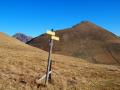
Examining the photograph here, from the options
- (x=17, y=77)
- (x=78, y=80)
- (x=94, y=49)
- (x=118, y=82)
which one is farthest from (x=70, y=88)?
(x=94, y=49)

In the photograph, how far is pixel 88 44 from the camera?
160500mm

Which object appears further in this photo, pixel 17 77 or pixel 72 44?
pixel 72 44

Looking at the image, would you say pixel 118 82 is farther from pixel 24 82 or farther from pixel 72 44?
pixel 72 44

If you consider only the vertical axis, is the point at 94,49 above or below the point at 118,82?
above

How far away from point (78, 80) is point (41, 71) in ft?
12.4

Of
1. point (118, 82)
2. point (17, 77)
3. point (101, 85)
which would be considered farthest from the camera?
point (118, 82)

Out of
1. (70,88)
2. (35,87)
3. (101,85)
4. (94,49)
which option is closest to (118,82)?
(101,85)

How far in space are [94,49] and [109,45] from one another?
11254 mm

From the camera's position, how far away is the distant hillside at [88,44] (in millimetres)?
138500

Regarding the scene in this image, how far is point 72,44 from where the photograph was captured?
16112cm

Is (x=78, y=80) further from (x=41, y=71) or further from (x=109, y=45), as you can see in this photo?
(x=109, y=45)

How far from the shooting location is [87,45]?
158625 millimetres

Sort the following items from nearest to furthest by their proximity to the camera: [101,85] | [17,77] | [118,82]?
1. [17,77]
2. [101,85]
3. [118,82]

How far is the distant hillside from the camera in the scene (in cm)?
13850
